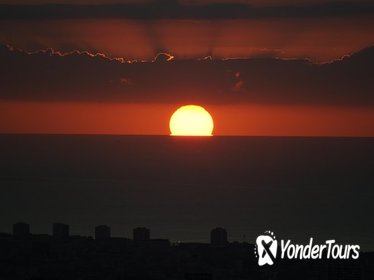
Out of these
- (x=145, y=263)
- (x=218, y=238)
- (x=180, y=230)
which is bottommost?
(x=145, y=263)

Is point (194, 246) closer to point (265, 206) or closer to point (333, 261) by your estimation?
point (333, 261)

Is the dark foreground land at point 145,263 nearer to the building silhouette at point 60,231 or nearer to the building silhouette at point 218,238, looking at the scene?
the building silhouette at point 218,238

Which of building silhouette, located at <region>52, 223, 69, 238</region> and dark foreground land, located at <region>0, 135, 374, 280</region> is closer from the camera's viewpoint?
dark foreground land, located at <region>0, 135, 374, 280</region>

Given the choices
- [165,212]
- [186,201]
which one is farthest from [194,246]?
[186,201]

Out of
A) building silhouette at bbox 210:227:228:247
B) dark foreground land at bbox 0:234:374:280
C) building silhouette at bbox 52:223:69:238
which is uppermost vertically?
building silhouette at bbox 52:223:69:238

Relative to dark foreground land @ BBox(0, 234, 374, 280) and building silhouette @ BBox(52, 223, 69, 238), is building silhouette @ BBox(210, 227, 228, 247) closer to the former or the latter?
dark foreground land @ BBox(0, 234, 374, 280)

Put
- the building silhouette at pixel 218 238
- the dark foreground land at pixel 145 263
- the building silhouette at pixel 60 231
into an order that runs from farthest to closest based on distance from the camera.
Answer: the building silhouette at pixel 60 231, the building silhouette at pixel 218 238, the dark foreground land at pixel 145 263

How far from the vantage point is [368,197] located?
604 ft

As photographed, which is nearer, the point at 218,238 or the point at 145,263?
the point at 145,263

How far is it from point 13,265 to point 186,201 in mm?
124248

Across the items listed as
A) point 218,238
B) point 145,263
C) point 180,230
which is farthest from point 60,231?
point 180,230

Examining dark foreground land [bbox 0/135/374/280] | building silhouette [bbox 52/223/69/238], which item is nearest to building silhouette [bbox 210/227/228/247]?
dark foreground land [bbox 0/135/374/280]

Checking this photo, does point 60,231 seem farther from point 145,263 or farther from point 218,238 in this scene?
point 145,263

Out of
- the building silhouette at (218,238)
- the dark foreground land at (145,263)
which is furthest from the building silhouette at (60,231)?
the building silhouette at (218,238)
